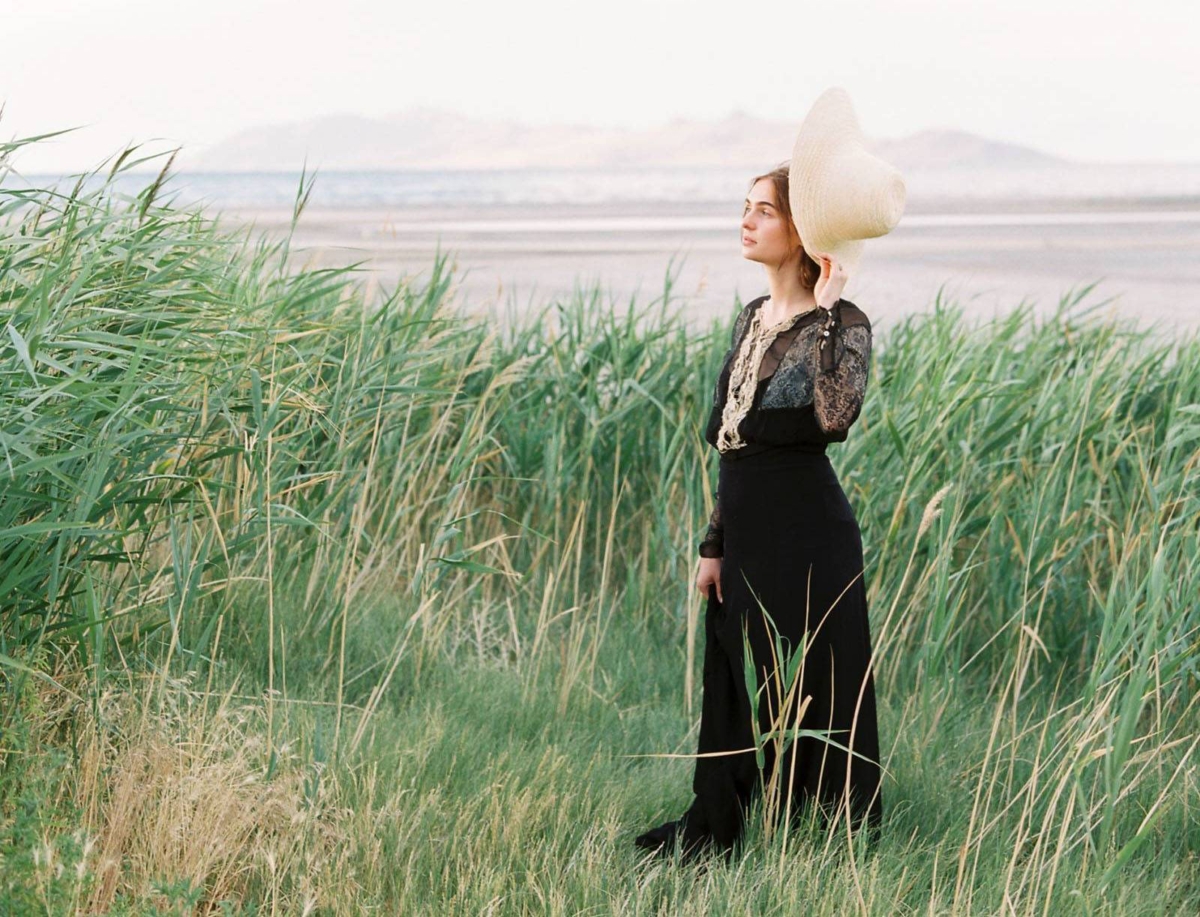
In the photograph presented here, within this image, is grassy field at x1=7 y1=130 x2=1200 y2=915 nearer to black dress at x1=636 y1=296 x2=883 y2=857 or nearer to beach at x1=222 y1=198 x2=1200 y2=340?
black dress at x1=636 y1=296 x2=883 y2=857

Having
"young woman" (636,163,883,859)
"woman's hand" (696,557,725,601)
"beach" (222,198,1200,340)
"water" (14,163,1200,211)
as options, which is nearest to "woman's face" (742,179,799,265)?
"young woman" (636,163,883,859)

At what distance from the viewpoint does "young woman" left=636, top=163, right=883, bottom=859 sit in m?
2.51

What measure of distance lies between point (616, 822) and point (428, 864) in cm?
43

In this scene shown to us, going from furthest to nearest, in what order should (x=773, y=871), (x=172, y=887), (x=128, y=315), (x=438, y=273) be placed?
(x=438, y=273) → (x=128, y=315) → (x=773, y=871) → (x=172, y=887)

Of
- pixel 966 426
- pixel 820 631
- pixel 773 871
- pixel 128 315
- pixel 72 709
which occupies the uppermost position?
pixel 128 315

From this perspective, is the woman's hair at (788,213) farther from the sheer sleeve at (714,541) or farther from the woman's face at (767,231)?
the sheer sleeve at (714,541)

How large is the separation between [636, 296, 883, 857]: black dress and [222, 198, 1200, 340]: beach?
7902mm

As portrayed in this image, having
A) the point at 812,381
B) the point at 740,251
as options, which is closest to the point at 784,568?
the point at 812,381

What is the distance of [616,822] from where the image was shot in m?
2.57

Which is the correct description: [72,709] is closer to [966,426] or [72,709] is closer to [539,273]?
[966,426]

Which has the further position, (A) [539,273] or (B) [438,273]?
(A) [539,273]

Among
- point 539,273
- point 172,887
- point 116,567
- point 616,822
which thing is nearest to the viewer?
point 172,887

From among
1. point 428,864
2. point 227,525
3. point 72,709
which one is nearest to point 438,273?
point 227,525

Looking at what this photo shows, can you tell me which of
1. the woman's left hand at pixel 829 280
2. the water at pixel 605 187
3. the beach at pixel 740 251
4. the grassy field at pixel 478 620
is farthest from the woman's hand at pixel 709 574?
the water at pixel 605 187
